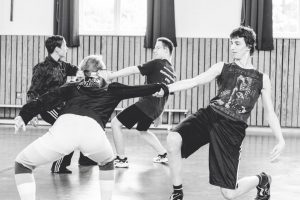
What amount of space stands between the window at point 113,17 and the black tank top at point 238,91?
7.72 meters

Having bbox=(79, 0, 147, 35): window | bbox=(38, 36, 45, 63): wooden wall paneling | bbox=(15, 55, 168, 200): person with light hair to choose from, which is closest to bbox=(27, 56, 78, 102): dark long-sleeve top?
bbox=(15, 55, 168, 200): person with light hair

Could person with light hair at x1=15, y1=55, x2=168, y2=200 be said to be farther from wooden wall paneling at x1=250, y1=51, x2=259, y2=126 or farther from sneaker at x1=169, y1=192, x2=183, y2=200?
wooden wall paneling at x1=250, y1=51, x2=259, y2=126

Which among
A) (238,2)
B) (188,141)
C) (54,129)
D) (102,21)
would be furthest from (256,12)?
(54,129)

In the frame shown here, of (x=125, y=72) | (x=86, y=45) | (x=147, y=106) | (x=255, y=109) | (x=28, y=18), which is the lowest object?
(x=255, y=109)

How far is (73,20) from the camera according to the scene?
36.4ft

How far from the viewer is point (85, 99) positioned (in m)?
3.47

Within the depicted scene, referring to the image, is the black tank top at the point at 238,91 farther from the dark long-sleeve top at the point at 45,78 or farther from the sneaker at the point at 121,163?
the sneaker at the point at 121,163

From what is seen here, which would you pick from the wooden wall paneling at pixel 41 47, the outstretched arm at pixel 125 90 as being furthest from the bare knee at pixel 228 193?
the wooden wall paneling at pixel 41 47

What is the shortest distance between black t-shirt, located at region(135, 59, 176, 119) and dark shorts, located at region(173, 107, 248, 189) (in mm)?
1911

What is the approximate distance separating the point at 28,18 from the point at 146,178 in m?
7.54

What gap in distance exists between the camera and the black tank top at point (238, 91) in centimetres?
368

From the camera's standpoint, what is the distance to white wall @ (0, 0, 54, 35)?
11555 millimetres

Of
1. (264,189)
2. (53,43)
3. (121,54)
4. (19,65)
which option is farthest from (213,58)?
(264,189)

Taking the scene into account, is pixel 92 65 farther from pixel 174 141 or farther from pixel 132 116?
pixel 132 116
